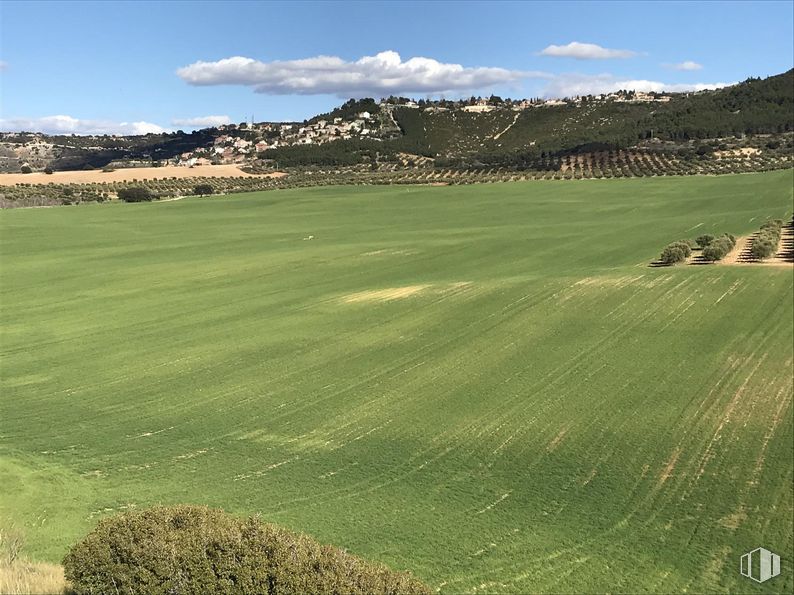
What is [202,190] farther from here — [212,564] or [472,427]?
[212,564]

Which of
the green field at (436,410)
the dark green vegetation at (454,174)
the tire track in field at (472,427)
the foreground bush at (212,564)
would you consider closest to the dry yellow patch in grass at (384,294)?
the green field at (436,410)

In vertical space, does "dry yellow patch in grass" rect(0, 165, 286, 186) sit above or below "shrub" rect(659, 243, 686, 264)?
above

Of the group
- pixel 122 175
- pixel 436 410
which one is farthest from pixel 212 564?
pixel 122 175

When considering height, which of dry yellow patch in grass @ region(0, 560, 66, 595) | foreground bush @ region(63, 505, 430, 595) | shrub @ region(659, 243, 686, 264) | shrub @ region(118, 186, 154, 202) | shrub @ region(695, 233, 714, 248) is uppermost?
shrub @ region(118, 186, 154, 202)

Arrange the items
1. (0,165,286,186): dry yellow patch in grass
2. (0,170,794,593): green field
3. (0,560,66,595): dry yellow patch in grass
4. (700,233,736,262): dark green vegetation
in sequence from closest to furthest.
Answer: (0,560,66,595): dry yellow patch in grass → (0,170,794,593): green field → (700,233,736,262): dark green vegetation → (0,165,286,186): dry yellow patch in grass

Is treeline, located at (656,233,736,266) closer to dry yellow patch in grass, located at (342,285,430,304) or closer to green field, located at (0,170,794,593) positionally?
green field, located at (0,170,794,593)

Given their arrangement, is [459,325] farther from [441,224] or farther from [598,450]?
[441,224]

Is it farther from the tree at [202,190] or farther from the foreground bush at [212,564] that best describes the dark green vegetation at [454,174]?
the foreground bush at [212,564]

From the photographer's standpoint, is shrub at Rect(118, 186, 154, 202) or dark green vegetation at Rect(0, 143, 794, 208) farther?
dark green vegetation at Rect(0, 143, 794, 208)

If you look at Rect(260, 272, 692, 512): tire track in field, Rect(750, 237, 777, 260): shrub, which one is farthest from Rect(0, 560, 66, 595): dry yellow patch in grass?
Rect(750, 237, 777, 260): shrub
